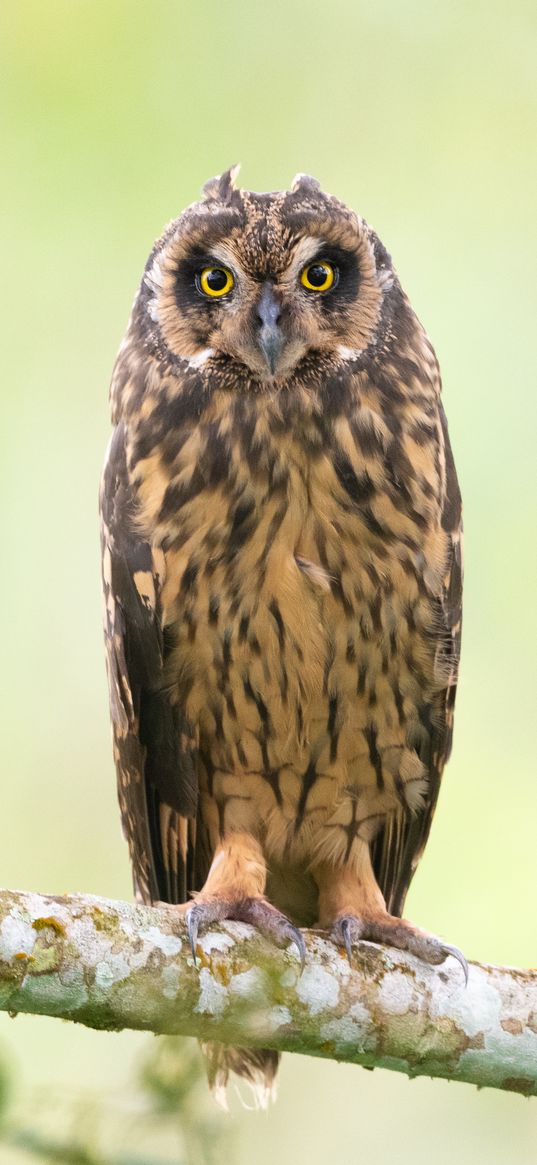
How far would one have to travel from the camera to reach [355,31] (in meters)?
6.75

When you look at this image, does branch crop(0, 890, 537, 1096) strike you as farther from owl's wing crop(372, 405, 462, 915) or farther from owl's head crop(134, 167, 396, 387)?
owl's head crop(134, 167, 396, 387)

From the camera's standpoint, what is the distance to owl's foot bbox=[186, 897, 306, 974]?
2713mm

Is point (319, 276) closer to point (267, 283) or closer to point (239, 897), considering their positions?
point (267, 283)

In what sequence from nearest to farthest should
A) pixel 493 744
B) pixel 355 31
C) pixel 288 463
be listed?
pixel 288 463
pixel 493 744
pixel 355 31

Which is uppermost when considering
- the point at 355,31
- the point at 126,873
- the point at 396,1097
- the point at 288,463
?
the point at 355,31

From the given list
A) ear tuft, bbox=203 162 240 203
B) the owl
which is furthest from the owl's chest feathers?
ear tuft, bbox=203 162 240 203

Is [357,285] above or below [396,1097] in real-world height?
above

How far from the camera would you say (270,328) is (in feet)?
9.61

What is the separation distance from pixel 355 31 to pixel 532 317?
1.89 m

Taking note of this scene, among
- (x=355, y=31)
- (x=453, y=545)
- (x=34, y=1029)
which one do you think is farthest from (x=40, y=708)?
(x=355, y=31)

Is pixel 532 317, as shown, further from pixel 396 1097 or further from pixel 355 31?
pixel 396 1097

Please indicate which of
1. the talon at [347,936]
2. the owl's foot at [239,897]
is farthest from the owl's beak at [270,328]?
the talon at [347,936]

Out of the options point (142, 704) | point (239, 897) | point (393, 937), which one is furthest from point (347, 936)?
point (142, 704)

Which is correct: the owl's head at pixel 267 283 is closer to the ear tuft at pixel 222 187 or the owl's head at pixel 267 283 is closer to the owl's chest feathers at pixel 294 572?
the ear tuft at pixel 222 187
